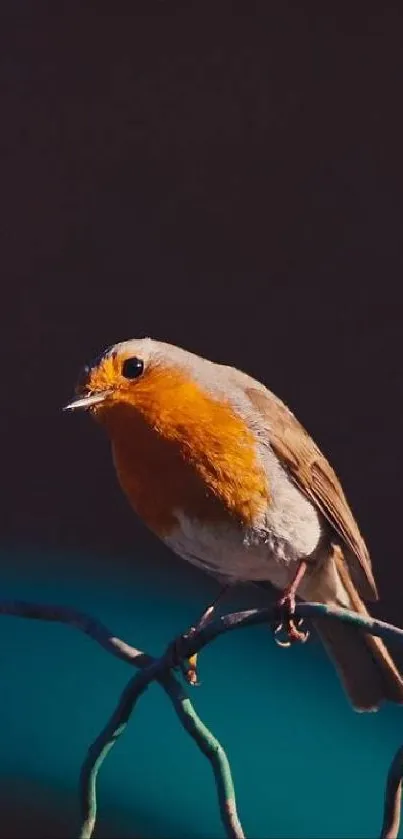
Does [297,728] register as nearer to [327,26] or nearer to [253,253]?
[253,253]

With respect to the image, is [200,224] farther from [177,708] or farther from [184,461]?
[177,708]

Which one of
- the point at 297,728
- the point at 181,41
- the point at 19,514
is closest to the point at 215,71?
the point at 181,41

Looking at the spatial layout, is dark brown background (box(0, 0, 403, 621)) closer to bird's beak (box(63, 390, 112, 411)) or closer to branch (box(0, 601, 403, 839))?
bird's beak (box(63, 390, 112, 411))

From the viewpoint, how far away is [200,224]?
3793 mm

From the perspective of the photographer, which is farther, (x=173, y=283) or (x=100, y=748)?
(x=173, y=283)

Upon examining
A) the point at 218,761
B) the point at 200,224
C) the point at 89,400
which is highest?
the point at 200,224

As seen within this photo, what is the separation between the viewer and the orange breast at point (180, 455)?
190 cm

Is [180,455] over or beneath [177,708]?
over

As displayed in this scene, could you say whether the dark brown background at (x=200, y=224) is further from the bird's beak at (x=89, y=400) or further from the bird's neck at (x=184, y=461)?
the bird's beak at (x=89, y=400)

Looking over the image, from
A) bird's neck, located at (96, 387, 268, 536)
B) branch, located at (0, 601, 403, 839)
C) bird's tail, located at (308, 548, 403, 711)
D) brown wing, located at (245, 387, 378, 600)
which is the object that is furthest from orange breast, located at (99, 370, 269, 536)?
branch, located at (0, 601, 403, 839)

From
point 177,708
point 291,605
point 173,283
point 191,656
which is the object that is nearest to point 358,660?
point 291,605

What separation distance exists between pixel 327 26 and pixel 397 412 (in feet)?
3.95

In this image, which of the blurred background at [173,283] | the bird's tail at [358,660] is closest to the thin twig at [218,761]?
the bird's tail at [358,660]

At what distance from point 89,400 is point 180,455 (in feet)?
0.56
